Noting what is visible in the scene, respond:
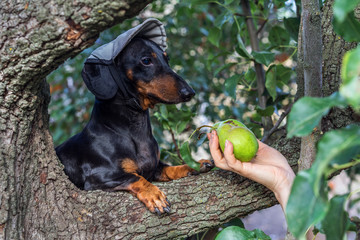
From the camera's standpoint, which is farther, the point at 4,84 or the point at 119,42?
the point at 119,42

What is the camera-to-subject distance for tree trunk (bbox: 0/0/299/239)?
109 centimetres

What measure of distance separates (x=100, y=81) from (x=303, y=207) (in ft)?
4.44

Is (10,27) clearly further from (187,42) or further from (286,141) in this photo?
(187,42)

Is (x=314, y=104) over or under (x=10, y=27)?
over

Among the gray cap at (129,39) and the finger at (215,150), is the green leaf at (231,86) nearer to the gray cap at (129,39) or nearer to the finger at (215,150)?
the gray cap at (129,39)

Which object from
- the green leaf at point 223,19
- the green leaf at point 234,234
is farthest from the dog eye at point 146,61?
the green leaf at point 234,234

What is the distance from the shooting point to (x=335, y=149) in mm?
509

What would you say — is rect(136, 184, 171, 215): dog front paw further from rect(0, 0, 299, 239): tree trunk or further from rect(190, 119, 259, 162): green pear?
rect(190, 119, 259, 162): green pear

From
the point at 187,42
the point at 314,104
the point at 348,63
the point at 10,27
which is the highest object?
the point at 348,63

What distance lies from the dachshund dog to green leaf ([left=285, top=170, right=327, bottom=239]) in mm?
1136

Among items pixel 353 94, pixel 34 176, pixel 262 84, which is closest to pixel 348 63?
pixel 353 94

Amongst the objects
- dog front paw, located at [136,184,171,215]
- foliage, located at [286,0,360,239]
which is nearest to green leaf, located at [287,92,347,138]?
foliage, located at [286,0,360,239]

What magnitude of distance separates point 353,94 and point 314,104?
134mm

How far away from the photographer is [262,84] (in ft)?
7.37
